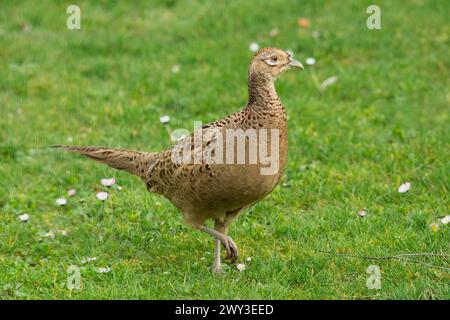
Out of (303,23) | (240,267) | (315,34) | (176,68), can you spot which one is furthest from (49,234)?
(303,23)

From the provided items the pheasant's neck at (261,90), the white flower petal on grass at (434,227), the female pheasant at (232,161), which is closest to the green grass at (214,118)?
the white flower petal on grass at (434,227)

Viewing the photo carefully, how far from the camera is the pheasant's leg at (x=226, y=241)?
5680 mm

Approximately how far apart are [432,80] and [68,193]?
398 cm

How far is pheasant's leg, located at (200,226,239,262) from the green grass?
14 cm

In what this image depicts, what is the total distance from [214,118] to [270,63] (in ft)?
8.58

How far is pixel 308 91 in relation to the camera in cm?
857

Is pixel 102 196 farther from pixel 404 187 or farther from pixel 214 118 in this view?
pixel 404 187

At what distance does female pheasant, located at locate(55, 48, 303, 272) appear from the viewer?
17.3 ft

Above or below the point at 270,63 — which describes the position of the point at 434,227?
below

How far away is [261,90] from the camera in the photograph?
5.46m

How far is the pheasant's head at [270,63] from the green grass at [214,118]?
126 cm

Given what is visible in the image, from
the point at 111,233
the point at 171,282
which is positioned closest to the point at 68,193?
the point at 111,233

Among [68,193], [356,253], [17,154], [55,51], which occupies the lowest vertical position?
[356,253]

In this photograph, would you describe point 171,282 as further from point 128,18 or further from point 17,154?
point 128,18
